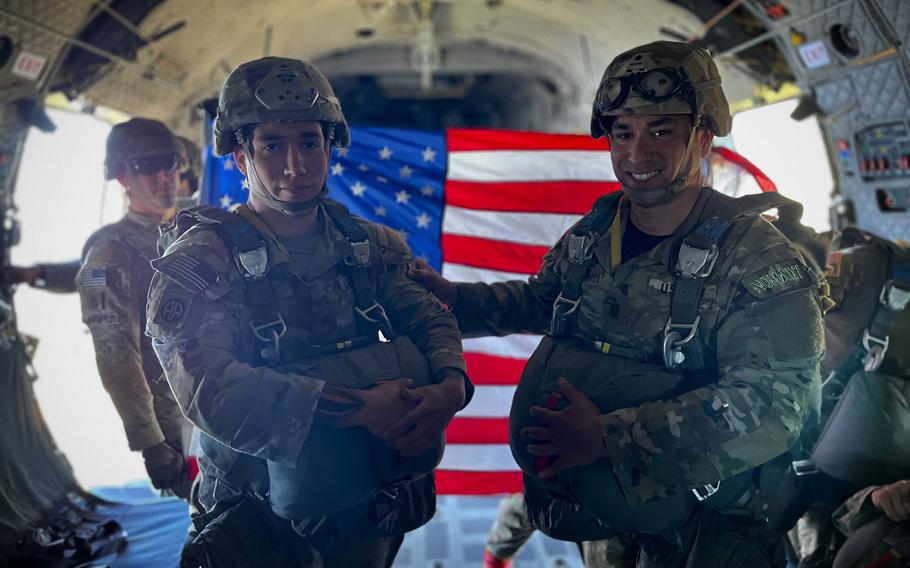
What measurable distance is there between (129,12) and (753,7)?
417cm

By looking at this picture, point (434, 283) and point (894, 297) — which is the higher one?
point (434, 283)

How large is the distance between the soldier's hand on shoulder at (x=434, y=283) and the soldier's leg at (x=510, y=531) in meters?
1.42

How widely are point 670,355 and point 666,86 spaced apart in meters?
0.70

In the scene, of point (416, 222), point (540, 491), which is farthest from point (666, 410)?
point (416, 222)

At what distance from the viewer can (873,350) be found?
229 cm

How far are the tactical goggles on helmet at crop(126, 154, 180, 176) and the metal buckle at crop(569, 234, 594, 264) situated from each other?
1.86 meters

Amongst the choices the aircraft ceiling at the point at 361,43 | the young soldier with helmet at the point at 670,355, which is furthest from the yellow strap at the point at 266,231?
the aircraft ceiling at the point at 361,43

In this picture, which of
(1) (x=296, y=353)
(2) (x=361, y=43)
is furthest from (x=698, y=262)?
(2) (x=361, y=43)

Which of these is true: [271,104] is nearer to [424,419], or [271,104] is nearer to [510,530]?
[424,419]

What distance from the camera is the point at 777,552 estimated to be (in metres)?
1.81

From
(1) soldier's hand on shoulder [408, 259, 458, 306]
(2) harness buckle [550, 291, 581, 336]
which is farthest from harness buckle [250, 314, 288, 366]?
(2) harness buckle [550, 291, 581, 336]

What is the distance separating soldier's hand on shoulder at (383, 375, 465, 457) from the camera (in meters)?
1.64

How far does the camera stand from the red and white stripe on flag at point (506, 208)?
3.18m

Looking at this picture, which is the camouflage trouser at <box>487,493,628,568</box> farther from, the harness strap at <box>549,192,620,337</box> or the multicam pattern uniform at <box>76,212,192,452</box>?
the multicam pattern uniform at <box>76,212,192,452</box>
